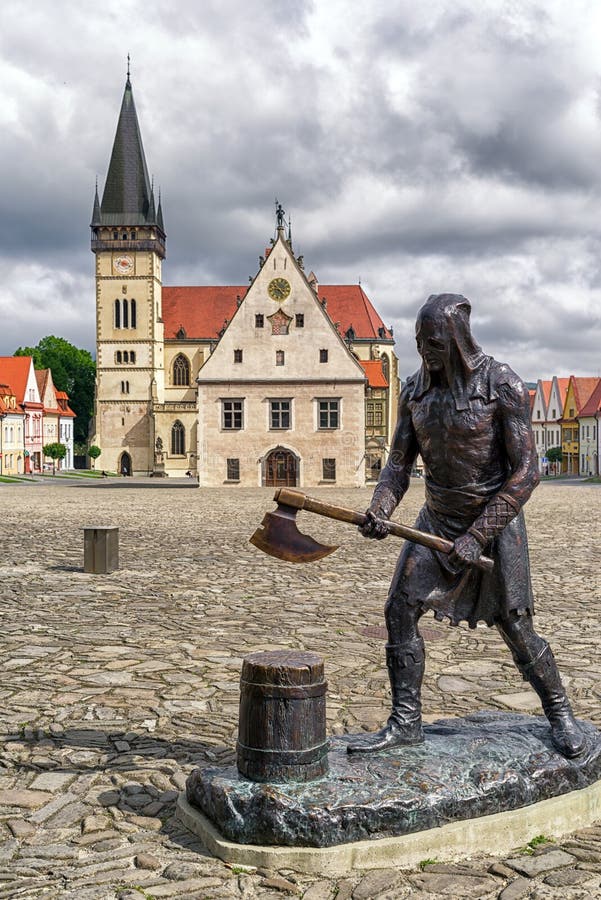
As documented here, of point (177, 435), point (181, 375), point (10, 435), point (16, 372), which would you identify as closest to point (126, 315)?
point (181, 375)

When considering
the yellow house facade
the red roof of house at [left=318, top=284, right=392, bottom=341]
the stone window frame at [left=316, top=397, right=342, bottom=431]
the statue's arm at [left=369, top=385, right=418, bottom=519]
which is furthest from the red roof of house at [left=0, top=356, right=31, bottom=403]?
the statue's arm at [left=369, top=385, right=418, bottom=519]

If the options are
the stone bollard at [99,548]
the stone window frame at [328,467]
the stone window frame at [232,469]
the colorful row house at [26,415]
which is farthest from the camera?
the colorful row house at [26,415]

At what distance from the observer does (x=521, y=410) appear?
157 inches

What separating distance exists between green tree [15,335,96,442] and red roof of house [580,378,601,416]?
47122 millimetres

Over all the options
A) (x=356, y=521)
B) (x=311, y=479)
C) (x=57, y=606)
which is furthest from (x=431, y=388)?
(x=311, y=479)

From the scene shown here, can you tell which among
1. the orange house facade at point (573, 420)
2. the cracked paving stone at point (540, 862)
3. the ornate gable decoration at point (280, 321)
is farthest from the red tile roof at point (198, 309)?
the cracked paving stone at point (540, 862)

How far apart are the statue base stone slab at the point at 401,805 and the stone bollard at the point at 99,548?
26.6 feet

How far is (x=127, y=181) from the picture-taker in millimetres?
79562

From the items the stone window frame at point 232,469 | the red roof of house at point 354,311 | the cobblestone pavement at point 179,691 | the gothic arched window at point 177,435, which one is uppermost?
the red roof of house at point 354,311

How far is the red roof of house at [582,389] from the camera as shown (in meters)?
79.6

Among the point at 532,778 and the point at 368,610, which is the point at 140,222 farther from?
the point at 532,778

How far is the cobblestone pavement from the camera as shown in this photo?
11.3 feet

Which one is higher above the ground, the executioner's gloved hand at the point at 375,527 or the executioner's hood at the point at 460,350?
the executioner's hood at the point at 460,350

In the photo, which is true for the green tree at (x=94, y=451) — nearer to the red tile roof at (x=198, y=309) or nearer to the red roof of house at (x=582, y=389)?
the red tile roof at (x=198, y=309)
